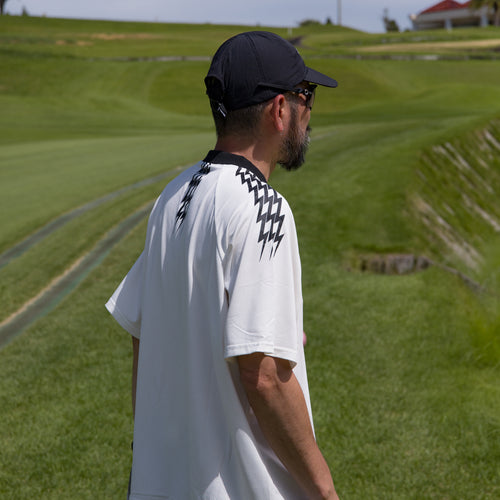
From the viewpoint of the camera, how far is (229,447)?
69.2 inches

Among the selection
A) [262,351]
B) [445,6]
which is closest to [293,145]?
[262,351]

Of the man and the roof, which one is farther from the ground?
the roof

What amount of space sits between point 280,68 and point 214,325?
2.50 feet

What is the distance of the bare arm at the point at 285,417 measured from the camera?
1.67 meters

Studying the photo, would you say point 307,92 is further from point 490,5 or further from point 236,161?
point 490,5

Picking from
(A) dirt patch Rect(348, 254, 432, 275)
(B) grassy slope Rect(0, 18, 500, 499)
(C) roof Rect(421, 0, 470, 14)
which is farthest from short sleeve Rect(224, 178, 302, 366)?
(C) roof Rect(421, 0, 470, 14)

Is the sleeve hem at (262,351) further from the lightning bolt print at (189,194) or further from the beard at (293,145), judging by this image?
the beard at (293,145)

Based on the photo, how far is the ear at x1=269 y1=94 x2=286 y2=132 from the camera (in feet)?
6.13

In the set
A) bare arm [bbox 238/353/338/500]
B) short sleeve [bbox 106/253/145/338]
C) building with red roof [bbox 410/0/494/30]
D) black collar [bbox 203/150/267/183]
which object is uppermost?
building with red roof [bbox 410/0/494/30]

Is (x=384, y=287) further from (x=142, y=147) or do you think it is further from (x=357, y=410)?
(x=142, y=147)

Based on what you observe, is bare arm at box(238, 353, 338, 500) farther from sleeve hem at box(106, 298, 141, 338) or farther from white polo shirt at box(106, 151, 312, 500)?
sleeve hem at box(106, 298, 141, 338)

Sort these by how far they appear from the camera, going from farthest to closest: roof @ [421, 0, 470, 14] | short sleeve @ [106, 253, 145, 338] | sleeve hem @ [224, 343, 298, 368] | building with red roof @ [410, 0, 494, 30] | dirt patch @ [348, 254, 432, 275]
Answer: roof @ [421, 0, 470, 14]
building with red roof @ [410, 0, 494, 30]
dirt patch @ [348, 254, 432, 275]
short sleeve @ [106, 253, 145, 338]
sleeve hem @ [224, 343, 298, 368]

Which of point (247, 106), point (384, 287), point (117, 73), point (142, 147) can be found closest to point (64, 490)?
point (247, 106)

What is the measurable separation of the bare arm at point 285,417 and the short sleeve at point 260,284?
50 mm
